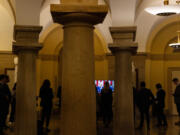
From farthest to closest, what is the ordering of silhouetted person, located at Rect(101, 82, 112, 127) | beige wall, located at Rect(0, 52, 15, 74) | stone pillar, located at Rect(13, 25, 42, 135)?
beige wall, located at Rect(0, 52, 15, 74)
silhouetted person, located at Rect(101, 82, 112, 127)
stone pillar, located at Rect(13, 25, 42, 135)

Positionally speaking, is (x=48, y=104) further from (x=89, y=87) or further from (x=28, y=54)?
(x=89, y=87)

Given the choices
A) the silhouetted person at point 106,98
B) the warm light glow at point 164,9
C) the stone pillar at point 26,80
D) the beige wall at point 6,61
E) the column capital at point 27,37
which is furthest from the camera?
the beige wall at point 6,61

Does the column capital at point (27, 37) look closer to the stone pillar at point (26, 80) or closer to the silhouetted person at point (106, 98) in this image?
the stone pillar at point (26, 80)

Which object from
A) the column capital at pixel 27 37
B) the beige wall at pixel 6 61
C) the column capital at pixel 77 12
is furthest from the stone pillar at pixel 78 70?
the beige wall at pixel 6 61

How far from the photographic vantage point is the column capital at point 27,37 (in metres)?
9.30

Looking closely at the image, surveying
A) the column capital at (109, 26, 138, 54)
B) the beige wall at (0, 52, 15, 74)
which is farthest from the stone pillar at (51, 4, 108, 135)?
the beige wall at (0, 52, 15, 74)

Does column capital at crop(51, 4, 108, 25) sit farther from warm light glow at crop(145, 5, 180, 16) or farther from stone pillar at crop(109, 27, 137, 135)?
warm light glow at crop(145, 5, 180, 16)

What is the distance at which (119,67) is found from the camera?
954 cm

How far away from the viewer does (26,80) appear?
9219mm

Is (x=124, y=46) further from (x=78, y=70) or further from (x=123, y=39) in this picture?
(x=78, y=70)

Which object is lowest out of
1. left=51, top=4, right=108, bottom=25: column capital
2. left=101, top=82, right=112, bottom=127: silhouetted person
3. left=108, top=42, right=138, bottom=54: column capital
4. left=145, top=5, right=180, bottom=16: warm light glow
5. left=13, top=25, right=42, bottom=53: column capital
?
left=101, top=82, right=112, bottom=127: silhouetted person

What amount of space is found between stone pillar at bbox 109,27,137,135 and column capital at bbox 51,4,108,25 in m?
5.28

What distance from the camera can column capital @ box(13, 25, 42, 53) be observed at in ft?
30.5

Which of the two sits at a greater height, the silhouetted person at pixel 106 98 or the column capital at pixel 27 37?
the column capital at pixel 27 37
